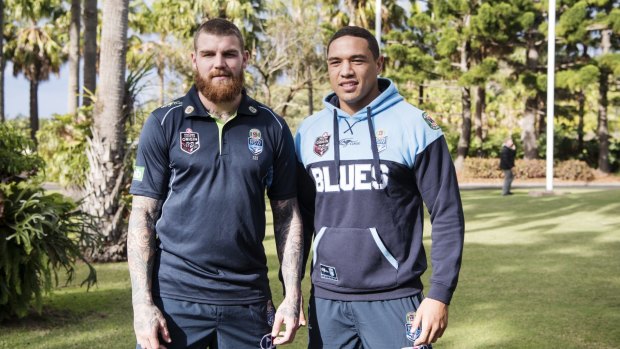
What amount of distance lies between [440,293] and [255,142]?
100 cm

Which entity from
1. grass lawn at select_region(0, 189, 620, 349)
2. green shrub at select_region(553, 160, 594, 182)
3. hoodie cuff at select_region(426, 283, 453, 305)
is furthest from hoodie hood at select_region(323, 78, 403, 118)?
green shrub at select_region(553, 160, 594, 182)

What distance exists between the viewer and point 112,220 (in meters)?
9.97

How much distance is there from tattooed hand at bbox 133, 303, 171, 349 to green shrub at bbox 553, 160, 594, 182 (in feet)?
103

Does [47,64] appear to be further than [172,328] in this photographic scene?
Yes

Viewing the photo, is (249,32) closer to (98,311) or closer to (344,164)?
(98,311)

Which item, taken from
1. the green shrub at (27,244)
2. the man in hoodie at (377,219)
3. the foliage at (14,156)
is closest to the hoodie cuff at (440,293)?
the man in hoodie at (377,219)

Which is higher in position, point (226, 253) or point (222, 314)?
point (226, 253)

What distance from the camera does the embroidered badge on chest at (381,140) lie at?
3.06 meters

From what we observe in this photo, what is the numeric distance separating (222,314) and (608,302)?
562 cm

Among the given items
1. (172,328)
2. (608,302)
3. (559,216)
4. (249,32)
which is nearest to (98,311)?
(172,328)

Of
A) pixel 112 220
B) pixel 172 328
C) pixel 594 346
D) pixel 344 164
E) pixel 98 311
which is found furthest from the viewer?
pixel 112 220

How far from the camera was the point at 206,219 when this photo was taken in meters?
2.90

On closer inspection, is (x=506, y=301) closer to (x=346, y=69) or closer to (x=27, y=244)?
(x=27, y=244)

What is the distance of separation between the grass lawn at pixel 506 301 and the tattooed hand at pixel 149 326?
3066 mm
